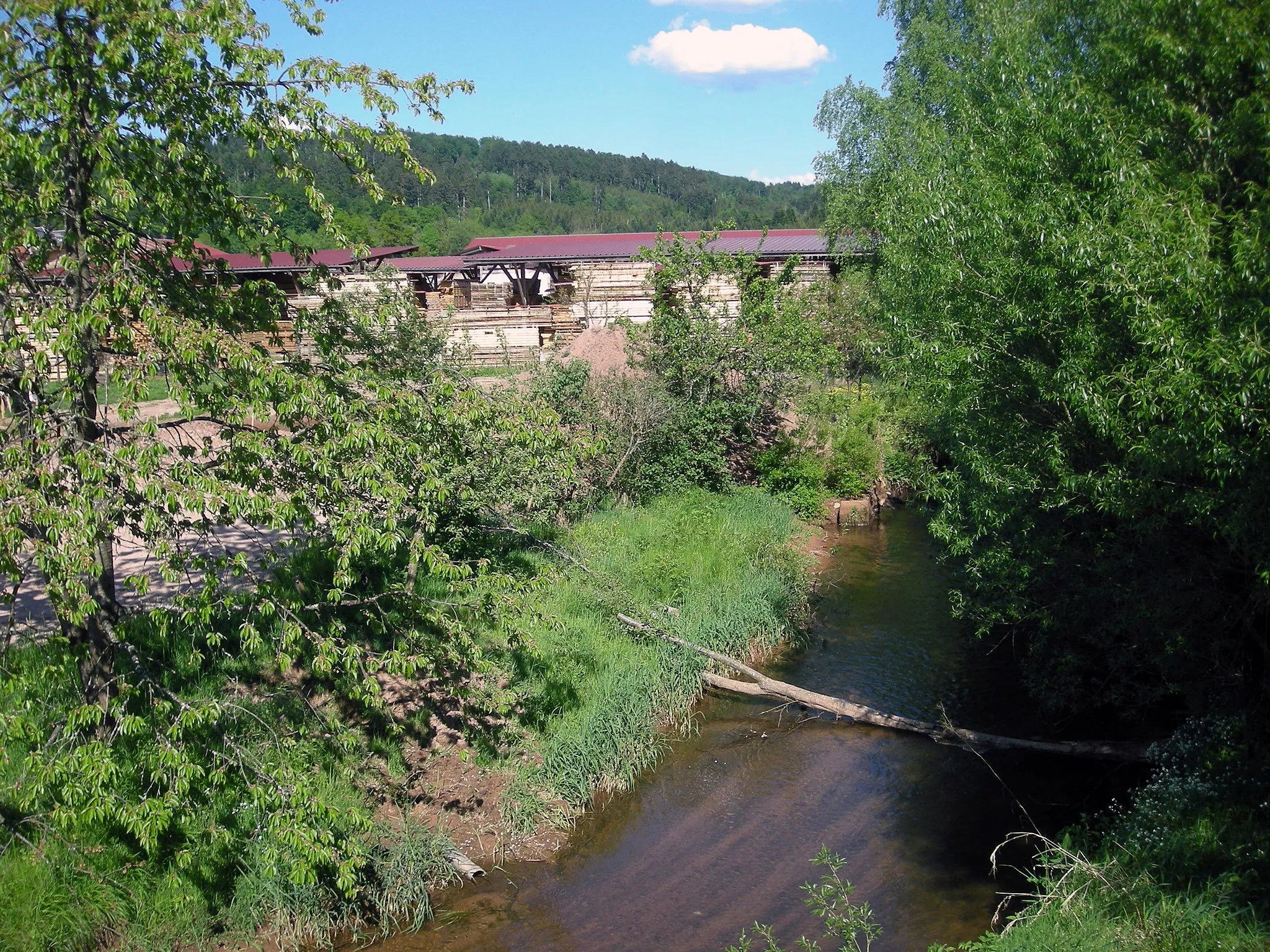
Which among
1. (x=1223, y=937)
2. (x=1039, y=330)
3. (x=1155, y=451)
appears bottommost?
(x=1223, y=937)

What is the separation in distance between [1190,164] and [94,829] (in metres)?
10.1

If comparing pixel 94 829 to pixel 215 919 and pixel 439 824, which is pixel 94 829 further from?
pixel 439 824

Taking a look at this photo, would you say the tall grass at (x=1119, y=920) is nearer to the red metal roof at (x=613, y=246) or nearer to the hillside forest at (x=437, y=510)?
the hillside forest at (x=437, y=510)

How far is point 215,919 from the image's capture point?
287 inches

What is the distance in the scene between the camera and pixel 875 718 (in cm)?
1066

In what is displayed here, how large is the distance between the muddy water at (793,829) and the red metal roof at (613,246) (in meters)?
20.1

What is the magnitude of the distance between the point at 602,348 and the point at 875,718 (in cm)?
1209

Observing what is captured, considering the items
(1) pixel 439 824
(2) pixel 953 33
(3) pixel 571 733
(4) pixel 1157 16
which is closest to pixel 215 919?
(1) pixel 439 824

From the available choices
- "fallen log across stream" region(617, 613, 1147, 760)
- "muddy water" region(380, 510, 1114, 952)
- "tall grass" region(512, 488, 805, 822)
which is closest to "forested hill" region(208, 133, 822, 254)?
"tall grass" region(512, 488, 805, 822)

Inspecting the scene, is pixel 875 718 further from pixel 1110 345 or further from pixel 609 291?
pixel 609 291

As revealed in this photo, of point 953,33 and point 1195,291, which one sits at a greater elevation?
point 953,33

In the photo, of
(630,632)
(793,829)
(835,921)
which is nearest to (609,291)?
(630,632)

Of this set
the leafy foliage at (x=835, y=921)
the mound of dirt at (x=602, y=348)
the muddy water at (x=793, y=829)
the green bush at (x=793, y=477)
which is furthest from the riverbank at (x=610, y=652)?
the mound of dirt at (x=602, y=348)

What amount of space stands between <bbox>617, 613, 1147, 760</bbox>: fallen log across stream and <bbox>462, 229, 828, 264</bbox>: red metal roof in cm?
1963
